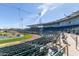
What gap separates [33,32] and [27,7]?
300mm

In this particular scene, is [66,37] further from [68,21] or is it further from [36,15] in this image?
[36,15]

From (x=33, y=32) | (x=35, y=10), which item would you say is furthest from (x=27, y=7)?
(x=33, y=32)

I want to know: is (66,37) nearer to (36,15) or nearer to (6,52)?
(36,15)

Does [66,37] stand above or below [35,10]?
below

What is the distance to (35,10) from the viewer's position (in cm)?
293

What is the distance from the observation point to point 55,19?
2.91 metres

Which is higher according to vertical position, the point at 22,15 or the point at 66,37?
the point at 22,15

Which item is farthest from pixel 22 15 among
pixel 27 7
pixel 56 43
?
pixel 56 43

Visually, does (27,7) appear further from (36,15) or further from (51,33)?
(51,33)

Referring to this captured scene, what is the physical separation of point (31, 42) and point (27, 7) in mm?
412

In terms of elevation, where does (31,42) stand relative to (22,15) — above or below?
below

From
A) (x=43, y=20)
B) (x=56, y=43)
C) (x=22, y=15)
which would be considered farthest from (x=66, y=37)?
(x=22, y=15)

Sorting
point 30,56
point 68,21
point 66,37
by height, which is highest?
point 68,21

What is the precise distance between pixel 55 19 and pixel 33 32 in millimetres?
299
